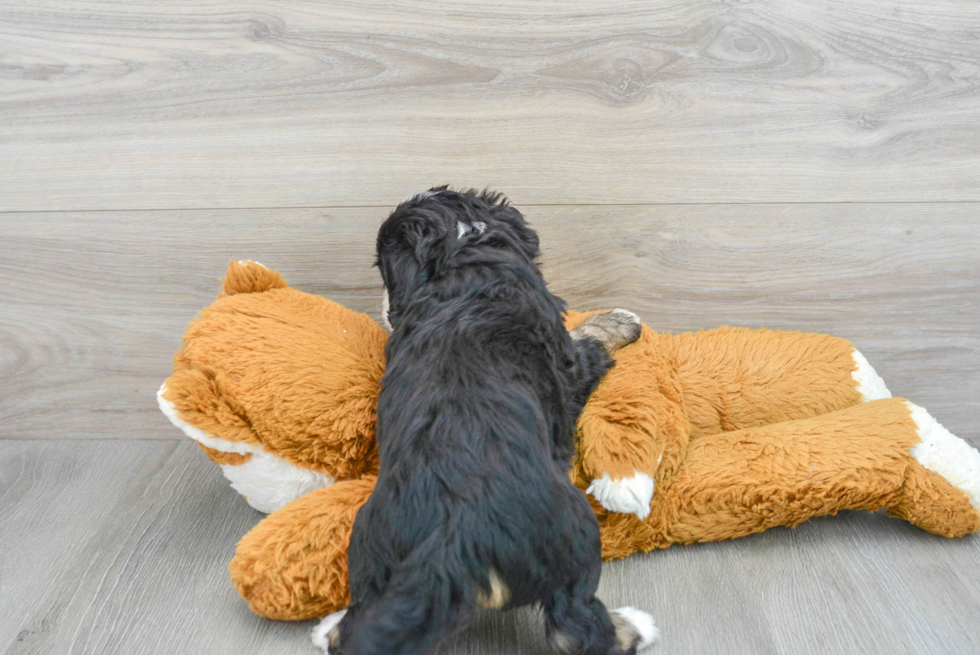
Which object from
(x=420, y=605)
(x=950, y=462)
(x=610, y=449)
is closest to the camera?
(x=420, y=605)

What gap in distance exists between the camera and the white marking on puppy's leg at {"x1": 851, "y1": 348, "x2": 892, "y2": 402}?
1594 mm

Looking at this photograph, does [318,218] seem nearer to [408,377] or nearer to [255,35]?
[255,35]

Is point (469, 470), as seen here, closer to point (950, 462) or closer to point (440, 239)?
point (440, 239)

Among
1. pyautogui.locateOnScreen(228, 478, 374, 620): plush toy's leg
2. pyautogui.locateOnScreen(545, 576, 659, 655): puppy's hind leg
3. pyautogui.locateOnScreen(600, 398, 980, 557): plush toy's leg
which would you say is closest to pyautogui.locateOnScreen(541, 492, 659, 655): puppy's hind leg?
pyautogui.locateOnScreen(545, 576, 659, 655): puppy's hind leg

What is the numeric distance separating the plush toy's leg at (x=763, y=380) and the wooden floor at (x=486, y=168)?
0.23 metres

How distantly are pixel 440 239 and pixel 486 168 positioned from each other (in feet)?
1.48

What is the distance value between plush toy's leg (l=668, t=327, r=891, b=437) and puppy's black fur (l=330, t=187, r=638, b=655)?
0.38 m

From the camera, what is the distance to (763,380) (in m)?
1.57

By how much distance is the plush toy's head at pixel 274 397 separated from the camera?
1.34m

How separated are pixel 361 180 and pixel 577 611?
1145 mm

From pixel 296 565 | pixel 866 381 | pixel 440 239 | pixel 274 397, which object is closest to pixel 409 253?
pixel 440 239

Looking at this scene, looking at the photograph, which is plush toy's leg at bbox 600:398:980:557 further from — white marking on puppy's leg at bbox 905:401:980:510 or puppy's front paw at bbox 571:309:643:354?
puppy's front paw at bbox 571:309:643:354

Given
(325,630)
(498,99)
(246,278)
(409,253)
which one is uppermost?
(498,99)

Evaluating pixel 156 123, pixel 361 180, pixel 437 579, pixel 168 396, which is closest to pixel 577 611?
pixel 437 579
